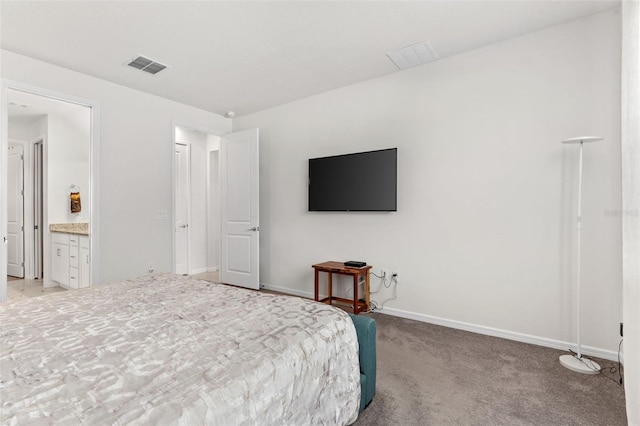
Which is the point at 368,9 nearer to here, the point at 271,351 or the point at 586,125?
the point at 586,125

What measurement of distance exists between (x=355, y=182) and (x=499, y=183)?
1492 mm

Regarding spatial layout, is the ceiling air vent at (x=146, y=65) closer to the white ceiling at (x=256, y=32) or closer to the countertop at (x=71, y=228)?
the white ceiling at (x=256, y=32)

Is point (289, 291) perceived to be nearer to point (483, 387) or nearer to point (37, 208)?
point (483, 387)

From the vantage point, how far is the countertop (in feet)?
13.7

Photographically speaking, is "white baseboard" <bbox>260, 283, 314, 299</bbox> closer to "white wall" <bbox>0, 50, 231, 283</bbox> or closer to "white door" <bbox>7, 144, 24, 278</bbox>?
"white wall" <bbox>0, 50, 231, 283</bbox>

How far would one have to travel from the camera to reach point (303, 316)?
1607 mm

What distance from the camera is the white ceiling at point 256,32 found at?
7.77 ft

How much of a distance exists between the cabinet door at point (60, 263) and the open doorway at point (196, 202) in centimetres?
155

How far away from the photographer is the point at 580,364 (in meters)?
2.32

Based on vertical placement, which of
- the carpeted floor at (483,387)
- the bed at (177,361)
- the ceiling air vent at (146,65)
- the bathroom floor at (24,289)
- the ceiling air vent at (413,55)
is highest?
the ceiling air vent at (413,55)

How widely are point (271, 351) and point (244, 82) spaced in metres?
3.34

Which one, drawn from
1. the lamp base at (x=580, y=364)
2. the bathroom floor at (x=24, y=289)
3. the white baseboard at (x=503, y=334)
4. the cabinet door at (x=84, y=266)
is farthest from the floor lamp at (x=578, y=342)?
the bathroom floor at (x=24, y=289)

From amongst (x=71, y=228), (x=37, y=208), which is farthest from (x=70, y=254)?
(x=37, y=208)

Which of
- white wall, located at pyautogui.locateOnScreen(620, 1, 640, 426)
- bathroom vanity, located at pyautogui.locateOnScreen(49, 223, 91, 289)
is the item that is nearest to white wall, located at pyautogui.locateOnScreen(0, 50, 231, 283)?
bathroom vanity, located at pyautogui.locateOnScreen(49, 223, 91, 289)
